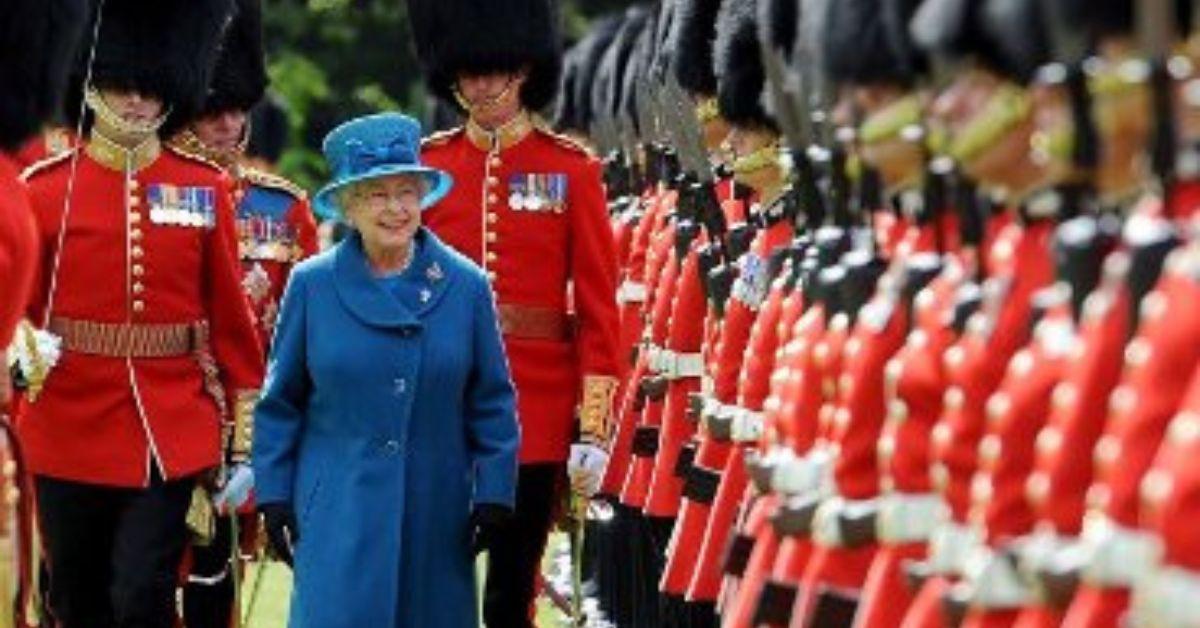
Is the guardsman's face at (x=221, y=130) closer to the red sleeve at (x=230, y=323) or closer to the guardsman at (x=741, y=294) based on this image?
the red sleeve at (x=230, y=323)

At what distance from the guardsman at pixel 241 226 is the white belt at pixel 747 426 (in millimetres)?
1689

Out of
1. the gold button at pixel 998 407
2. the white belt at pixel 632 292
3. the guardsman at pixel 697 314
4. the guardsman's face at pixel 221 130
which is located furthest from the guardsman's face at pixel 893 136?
the white belt at pixel 632 292

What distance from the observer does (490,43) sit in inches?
463

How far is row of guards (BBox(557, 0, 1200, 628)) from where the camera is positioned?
5.59 meters

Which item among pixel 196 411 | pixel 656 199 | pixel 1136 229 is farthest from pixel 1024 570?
pixel 656 199

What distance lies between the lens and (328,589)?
8875 mm

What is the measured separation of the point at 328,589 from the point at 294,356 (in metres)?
0.50

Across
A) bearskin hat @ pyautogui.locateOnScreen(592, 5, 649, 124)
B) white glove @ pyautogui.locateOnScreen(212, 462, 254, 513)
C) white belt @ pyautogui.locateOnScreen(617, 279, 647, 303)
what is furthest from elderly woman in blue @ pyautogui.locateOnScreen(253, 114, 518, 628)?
bearskin hat @ pyautogui.locateOnScreen(592, 5, 649, 124)

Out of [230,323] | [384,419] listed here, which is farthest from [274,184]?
[384,419]

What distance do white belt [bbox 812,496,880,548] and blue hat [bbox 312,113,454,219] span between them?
88.6 inches

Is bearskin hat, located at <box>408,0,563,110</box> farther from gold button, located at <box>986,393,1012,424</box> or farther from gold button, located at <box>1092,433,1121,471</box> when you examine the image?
gold button, located at <box>1092,433,1121,471</box>

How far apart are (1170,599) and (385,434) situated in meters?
3.84

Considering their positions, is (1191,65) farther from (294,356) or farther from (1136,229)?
(294,356)

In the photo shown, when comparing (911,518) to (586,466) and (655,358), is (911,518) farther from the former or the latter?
(655,358)
